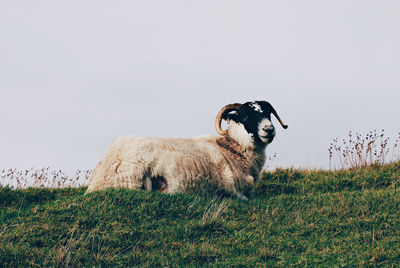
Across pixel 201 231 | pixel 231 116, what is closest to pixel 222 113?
pixel 231 116

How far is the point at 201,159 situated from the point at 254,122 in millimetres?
1654

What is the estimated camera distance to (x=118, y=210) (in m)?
8.82

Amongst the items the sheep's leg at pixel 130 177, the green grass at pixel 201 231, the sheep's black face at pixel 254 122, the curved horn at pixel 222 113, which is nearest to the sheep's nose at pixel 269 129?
the sheep's black face at pixel 254 122

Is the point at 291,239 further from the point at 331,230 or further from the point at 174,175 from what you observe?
the point at 174,175

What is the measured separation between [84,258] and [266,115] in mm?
5837

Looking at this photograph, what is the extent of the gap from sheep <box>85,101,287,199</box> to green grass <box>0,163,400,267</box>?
576 mm

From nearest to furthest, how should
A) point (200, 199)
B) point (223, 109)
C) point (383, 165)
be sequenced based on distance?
1. point (200, 199)
2. point (223, 109)
3. point (383, 165)

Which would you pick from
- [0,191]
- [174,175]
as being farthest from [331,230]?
[0,191]

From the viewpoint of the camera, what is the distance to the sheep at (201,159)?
399 inches

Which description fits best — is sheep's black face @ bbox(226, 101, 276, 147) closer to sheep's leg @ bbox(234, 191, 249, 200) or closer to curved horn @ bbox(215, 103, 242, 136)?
curved horn @ bbox(215, 103, 242, 136)

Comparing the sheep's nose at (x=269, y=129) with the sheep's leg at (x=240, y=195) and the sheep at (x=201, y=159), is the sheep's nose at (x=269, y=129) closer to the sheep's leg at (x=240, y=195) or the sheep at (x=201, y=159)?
the sheep at (x=201, y=159)

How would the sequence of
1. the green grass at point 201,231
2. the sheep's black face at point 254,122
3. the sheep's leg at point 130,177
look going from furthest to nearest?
the sheep's black face at point 254,122 < the sheep's leg at point 130,177 < the green grass at point 201,231

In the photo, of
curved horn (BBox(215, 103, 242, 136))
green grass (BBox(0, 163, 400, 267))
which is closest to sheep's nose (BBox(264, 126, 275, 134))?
curved horn (BBox(215, 103, 242, 136))

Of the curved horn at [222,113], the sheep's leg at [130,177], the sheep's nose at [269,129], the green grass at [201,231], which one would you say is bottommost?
the green grass at [201,231]
